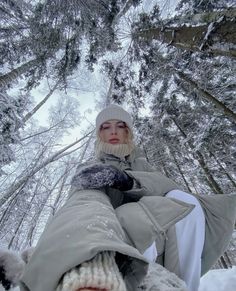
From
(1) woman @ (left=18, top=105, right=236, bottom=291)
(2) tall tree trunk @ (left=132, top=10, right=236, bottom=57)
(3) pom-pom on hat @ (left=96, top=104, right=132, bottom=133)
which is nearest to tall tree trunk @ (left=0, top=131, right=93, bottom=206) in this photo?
(2) tall tree trunk @ (left=132, top=10, right=236, bottom=57)

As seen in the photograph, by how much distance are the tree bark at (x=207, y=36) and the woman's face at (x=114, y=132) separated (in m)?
2.31

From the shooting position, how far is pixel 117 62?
959 cm

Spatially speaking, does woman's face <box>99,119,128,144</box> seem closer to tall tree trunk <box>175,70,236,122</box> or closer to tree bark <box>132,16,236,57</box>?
tree bark <box>132,16,236,57</box>

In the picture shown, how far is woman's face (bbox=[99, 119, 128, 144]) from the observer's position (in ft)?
12.8

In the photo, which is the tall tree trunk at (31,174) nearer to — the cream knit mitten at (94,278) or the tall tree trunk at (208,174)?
the tall tree trunk at (208,174)

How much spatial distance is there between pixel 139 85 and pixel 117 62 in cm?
103

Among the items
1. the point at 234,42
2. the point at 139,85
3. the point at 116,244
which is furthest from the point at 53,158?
the point at 116,244

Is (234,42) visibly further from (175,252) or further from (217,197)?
(175,252)

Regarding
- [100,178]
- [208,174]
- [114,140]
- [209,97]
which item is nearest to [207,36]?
[114,140]

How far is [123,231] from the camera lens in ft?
6.04

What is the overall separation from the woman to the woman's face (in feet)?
0.08

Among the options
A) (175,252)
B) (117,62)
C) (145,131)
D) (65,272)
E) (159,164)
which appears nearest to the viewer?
(65,272)

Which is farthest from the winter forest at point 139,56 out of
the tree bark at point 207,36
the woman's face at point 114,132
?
the woman's face at point 114,132

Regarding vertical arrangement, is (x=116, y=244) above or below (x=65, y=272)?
above
